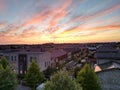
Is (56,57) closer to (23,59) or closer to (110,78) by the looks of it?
(23,59)

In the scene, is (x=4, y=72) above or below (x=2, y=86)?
above

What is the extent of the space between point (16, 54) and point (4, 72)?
1101 inches

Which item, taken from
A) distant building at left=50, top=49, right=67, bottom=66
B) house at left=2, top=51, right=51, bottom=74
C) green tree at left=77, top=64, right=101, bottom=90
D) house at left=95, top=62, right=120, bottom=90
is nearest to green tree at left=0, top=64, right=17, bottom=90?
green tree at left=77, top=64, right=101, bottom=90

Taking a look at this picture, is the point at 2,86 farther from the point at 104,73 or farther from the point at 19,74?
the point at 19,74

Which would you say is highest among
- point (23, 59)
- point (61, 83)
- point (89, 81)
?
point (61, 83)

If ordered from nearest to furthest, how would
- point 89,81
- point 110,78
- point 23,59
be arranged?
point 89,81 → point 110,78 → point 23,59

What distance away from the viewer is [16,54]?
5797cm

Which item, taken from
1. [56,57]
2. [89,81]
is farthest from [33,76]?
[56,57]

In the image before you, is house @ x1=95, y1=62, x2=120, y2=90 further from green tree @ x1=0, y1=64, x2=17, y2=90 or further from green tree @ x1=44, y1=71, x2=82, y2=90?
green tree @ x1=0, y1=64, x2=17, y2=90

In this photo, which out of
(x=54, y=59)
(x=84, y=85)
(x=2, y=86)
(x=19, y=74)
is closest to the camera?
(x=84, y=85)

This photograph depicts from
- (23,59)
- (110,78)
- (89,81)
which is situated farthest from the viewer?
(23,59)

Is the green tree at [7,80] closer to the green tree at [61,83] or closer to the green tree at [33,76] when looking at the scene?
the green tree at [33,76]

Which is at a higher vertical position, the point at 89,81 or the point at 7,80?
the point at 89,81

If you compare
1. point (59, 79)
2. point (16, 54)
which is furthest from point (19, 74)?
point (59, 79)
